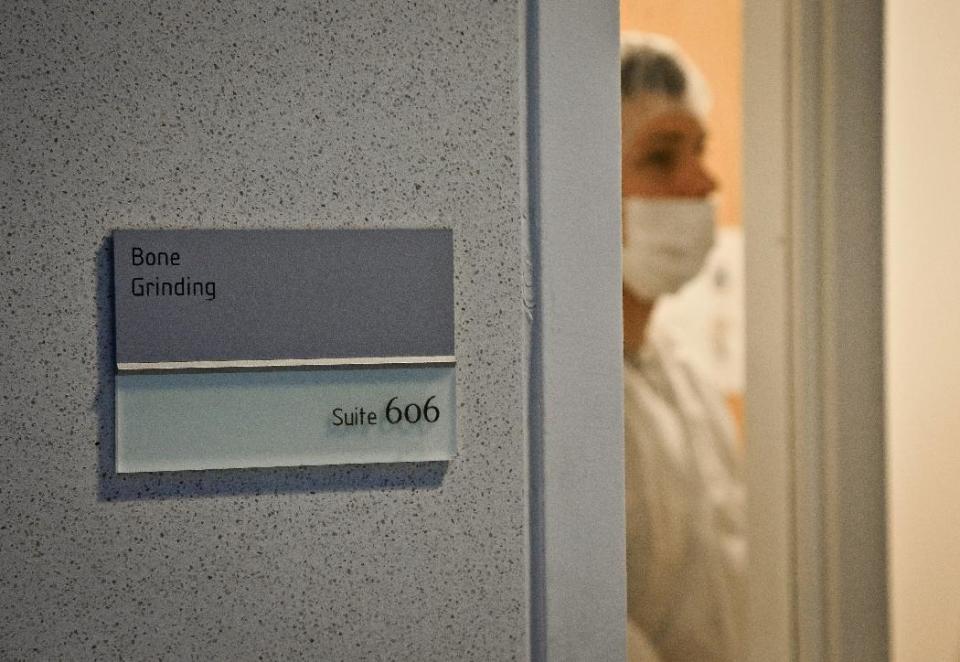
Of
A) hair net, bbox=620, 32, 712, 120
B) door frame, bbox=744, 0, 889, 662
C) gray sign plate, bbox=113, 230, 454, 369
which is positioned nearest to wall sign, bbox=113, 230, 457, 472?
gray sign plate, bbox=113, 230, 454, 369

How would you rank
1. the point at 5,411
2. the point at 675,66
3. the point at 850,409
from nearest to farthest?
the point at 5,411 → the point at 850,409 → the point at 675,66

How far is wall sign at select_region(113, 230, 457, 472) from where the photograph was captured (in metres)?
0.62

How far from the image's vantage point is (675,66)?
2.53 metres

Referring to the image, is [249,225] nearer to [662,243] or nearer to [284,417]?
[284,417]

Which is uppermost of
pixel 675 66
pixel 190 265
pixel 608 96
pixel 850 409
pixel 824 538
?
pixel 675 66

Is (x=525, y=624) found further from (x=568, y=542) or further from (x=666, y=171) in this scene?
(x=666, y=171)

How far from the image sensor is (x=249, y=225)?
25.2 inches

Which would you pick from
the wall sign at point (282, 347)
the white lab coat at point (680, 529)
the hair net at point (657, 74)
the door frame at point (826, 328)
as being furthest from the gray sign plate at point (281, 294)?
the hair net at point (657, 74)

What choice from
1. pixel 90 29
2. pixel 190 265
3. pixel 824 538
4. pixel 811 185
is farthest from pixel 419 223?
pixel 824 538

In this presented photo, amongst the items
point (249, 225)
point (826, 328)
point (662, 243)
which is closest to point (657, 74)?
point (662, 243)

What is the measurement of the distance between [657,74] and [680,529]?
1501mm

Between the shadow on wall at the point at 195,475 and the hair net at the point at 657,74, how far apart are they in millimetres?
2112

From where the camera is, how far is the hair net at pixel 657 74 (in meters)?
2.50

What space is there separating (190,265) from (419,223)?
0.19 m
